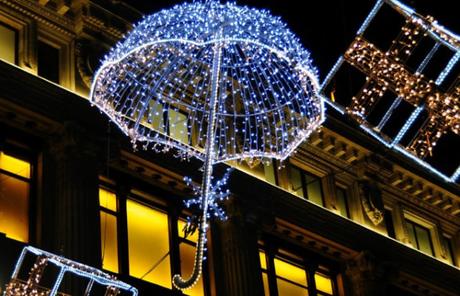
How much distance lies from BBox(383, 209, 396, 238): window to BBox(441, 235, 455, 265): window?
125 inches

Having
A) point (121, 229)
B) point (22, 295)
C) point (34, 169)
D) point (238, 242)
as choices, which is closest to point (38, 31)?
point (34, 169)

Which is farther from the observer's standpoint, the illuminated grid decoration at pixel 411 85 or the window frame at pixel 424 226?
the window frame at pixel 424 226

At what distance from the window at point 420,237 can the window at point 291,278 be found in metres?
5.90

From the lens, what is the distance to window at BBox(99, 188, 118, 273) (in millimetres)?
27141

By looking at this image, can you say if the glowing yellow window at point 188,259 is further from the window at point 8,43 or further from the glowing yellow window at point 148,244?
the window at point 8,43

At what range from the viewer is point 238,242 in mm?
30500

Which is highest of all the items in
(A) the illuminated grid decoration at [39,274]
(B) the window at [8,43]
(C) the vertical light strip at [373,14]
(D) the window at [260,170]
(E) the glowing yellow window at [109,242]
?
(B) the window at [8,43]

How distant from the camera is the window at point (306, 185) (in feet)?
116

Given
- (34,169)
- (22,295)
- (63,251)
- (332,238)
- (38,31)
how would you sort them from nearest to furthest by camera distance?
(22,295) < (63,251) < (34,169) < (38,31) < (332,238)

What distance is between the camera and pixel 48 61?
1148 inches

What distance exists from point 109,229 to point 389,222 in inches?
571

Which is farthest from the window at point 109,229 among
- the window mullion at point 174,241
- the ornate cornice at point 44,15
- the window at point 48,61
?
the ornate cornice at point 44,15

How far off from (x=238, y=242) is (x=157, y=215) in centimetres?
276

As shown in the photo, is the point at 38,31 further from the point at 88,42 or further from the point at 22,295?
the point at 22,295
